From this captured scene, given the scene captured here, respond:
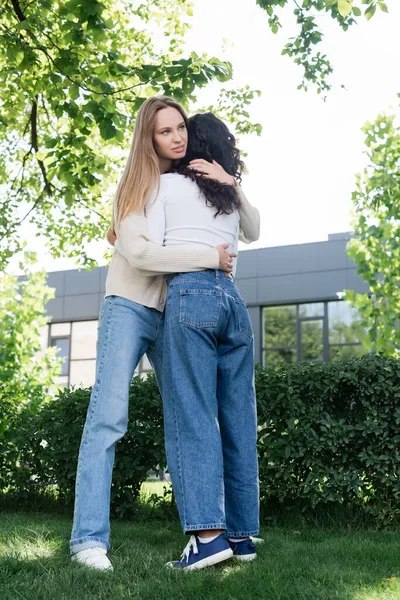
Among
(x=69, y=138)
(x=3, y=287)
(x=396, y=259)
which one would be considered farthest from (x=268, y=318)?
(x=69, y=138)

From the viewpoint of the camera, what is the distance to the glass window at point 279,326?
73.3ft

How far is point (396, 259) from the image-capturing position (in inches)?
396

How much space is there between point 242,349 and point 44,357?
1011 centimetres

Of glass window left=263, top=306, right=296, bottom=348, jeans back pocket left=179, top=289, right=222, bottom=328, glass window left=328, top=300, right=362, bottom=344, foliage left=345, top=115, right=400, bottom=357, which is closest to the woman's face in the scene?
jeans back pocket left=179, top=289, right=222, bottom=328

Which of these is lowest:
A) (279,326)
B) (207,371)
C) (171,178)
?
(207,371)

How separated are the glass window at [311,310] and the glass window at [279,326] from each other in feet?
0.82

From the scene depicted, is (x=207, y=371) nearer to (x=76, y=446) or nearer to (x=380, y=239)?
(x=76, y=446)


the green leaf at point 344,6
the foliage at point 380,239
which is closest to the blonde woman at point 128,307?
the green leaf at point 344,6

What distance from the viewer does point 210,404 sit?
3.23m

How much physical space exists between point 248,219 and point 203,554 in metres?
1.65

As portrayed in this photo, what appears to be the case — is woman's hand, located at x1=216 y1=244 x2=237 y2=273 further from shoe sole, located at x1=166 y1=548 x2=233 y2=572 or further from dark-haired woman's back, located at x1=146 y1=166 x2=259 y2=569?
shoe sole, located at x1=166 y1=548 x2=233 y2=572

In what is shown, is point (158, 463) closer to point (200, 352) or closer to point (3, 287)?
point (200, 352)

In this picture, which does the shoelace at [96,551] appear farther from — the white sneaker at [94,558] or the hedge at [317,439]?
the hedge at [317,439]

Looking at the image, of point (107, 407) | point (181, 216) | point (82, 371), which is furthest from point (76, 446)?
point (82, 371)
